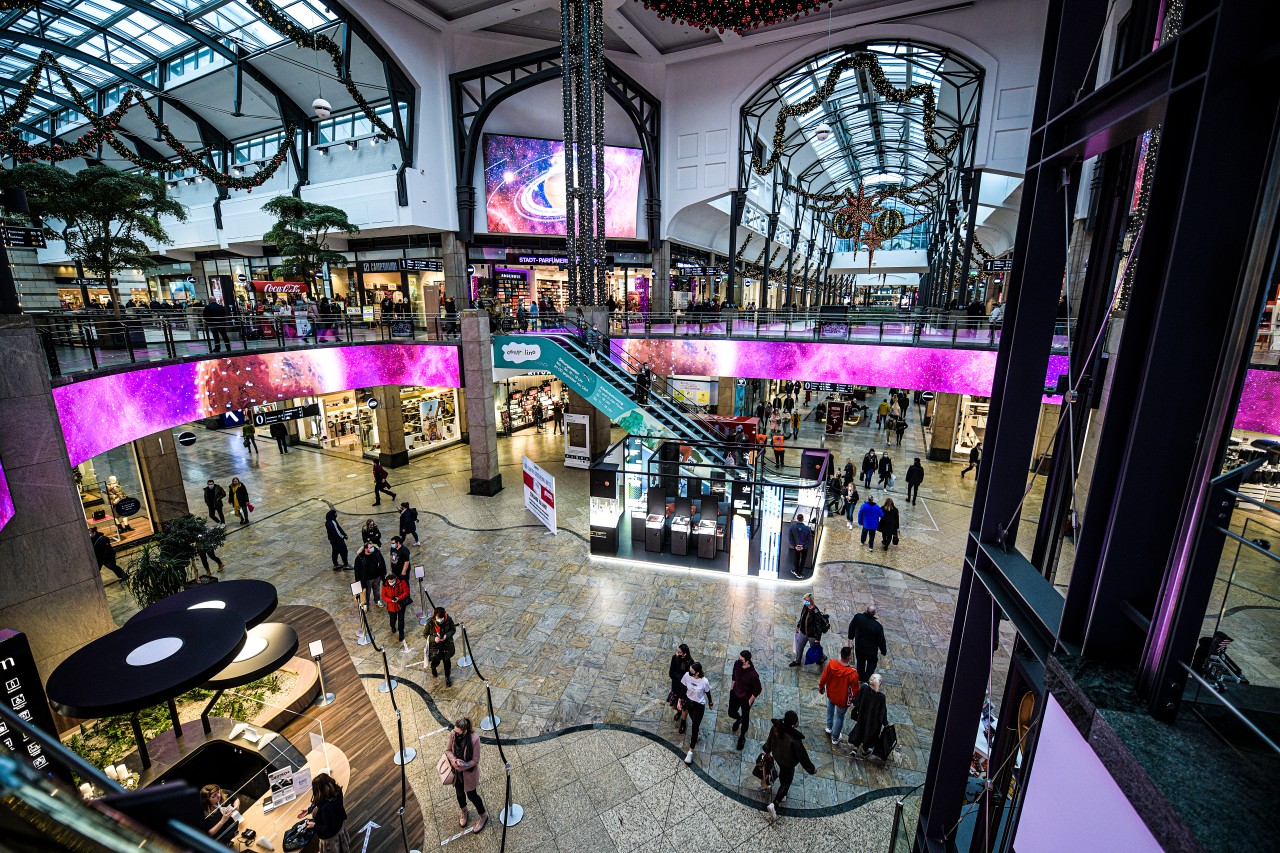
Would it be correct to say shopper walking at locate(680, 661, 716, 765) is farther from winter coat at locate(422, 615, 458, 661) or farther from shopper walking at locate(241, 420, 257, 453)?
shopper walking at locate(241, 420, 257, 453)

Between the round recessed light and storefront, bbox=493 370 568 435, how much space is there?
17.3m

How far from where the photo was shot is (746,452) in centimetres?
1414

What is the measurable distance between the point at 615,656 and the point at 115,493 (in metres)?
14.7

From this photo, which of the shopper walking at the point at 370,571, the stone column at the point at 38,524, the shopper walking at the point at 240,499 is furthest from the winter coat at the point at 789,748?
the shopper walking at the point at 240,499

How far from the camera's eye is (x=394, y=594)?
9156mm

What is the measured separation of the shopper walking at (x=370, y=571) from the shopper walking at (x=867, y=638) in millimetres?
8489

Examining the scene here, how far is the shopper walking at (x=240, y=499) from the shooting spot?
14.6 m

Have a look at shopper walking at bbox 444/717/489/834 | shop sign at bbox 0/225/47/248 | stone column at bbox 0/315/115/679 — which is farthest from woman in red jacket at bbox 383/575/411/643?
shop sign at bbox 0/225/47/248

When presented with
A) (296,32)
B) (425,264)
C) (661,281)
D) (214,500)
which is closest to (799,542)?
(214,500)

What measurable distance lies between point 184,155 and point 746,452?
23.2 m

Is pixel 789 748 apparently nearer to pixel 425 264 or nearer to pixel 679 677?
pixel 679 677

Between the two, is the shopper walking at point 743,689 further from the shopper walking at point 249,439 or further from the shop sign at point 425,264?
the shopper walking at point 249,439

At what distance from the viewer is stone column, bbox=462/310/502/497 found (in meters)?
15.9

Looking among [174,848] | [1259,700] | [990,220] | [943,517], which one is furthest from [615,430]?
[990,220]
